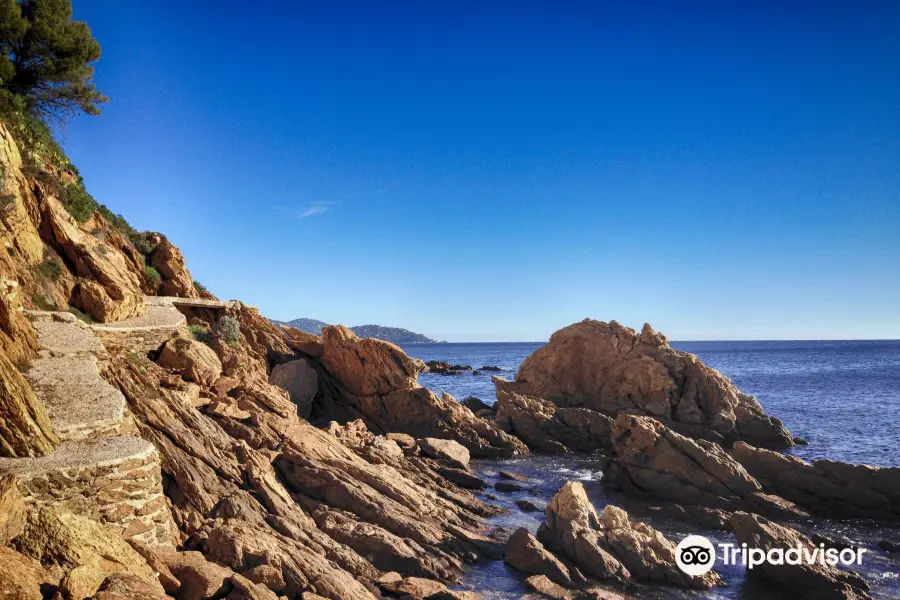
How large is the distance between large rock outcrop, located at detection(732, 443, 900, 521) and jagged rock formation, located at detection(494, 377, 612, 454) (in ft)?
36.7

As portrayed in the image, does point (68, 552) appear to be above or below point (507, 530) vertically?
above

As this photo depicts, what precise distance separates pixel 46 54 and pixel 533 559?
30.9m

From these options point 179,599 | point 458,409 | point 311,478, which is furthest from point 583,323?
point 179,599

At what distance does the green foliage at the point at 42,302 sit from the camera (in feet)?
59.7

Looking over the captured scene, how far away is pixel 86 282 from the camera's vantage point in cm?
2034

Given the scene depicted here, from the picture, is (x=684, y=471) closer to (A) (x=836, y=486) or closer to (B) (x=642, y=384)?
(A) (x=836, y=486)

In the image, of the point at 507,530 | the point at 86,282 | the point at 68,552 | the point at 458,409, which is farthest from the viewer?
the point at 458,409

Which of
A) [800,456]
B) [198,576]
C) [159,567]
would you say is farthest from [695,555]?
[800,456]

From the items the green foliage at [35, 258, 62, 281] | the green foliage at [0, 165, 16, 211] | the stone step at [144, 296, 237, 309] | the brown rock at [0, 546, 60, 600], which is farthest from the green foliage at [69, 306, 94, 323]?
the brown rock at [0, 546, 60, 600]

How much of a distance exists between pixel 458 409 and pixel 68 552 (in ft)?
82.8

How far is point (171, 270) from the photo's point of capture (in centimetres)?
3059

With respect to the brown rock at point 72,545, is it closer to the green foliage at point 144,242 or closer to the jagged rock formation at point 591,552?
the jagged rock formation at point 591,552

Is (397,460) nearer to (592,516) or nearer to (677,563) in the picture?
Result: (592,516)

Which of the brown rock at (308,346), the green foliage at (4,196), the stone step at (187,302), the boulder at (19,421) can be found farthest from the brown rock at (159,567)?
the brown rock at (308,346)
